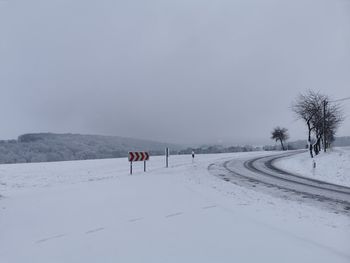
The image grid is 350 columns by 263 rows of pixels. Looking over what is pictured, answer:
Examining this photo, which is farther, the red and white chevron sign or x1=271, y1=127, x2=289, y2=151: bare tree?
x1=271, y1=127, x2=289, y2=151: bare tree

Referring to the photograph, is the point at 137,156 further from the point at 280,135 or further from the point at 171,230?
the point at 280,135

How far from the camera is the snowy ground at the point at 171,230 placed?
4.93 metres

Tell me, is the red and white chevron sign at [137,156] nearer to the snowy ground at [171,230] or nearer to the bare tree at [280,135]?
the snowy ground at [171,230]

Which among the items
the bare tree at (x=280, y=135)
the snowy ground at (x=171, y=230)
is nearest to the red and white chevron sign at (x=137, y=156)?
the snowy ground at (x=171, y=230)

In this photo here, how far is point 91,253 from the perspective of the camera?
5.07 meters

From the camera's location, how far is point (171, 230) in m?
6.19

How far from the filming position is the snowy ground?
4926 mm

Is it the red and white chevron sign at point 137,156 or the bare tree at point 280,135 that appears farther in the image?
the bare tree at point 280,135

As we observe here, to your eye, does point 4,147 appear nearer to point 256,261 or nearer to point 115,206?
point 115,206

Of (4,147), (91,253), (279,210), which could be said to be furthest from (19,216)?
(4,147)

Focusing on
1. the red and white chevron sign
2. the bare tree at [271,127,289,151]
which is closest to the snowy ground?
the red and white chevron sign

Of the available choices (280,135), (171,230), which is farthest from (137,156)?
(280,135)

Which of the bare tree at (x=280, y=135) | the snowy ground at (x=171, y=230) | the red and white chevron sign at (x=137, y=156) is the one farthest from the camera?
the bare tree at (x=280, y=135)

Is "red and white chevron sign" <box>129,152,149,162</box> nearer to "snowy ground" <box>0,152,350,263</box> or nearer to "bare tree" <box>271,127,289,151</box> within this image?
"snowy ground" <box>0,152,350,263</box>
